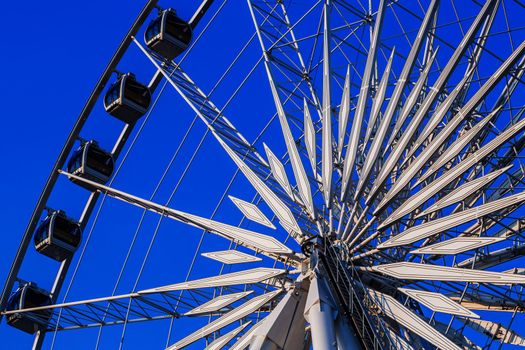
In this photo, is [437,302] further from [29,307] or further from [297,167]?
[29,307]

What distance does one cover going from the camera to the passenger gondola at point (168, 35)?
3109cm

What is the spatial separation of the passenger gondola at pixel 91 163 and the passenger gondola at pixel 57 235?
137 centimetres

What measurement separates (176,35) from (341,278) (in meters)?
13.2

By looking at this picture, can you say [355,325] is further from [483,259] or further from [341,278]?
[483,259]

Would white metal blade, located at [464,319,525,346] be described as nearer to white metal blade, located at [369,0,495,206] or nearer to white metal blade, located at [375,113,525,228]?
white metal blade, located at [375,113,525,228]

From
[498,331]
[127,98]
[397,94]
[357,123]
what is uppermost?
[397,94]

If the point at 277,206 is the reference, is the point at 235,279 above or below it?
below

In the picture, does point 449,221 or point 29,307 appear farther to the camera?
point 29,307

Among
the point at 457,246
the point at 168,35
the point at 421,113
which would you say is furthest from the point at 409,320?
the point at 168,35

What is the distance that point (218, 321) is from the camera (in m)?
21.7

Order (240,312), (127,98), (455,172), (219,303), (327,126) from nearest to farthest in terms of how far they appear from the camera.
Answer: (455,172) < (240,312) < (219,303) < (327,126) < (127,98)

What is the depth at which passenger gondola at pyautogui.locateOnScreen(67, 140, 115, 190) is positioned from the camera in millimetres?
31578

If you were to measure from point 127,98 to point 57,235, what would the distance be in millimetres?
4785

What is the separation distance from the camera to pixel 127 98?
104 feet
